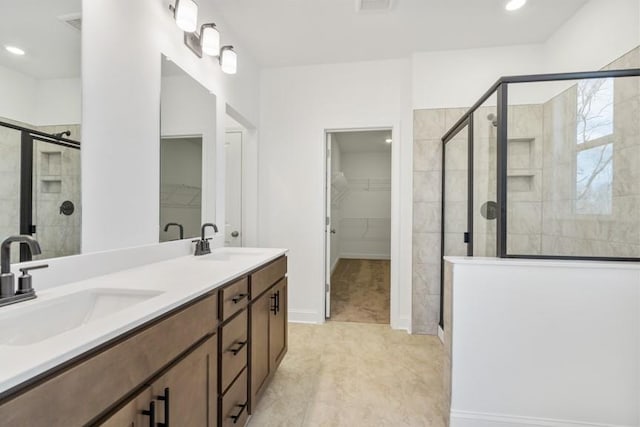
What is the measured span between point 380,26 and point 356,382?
2.70 meters

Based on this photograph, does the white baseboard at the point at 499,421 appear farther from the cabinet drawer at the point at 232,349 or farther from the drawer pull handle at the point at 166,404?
the drawer pull handle at the point at 166,404

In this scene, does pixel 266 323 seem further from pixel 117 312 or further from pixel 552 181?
pixel 552 181

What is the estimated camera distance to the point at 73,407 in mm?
607

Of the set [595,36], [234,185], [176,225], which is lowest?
[176,225]

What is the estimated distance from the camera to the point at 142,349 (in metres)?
0.79

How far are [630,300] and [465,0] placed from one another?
6.93ft

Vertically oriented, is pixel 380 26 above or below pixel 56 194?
above

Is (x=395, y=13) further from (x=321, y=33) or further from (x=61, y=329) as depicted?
(x=61, y=329)

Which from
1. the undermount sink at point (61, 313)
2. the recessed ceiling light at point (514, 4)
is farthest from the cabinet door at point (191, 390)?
the recessed ceiling light at point (514, 4)

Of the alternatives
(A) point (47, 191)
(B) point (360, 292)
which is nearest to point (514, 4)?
(A) point (47, 191)

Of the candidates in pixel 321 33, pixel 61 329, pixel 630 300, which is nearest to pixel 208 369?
pixel 61 329

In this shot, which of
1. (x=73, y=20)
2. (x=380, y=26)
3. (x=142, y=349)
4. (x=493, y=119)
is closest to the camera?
(x=142, y=349)

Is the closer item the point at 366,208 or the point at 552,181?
the point at 552,181

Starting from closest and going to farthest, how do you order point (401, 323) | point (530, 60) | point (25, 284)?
point (25, 284) → point (530, 60) → point (401, 323)
